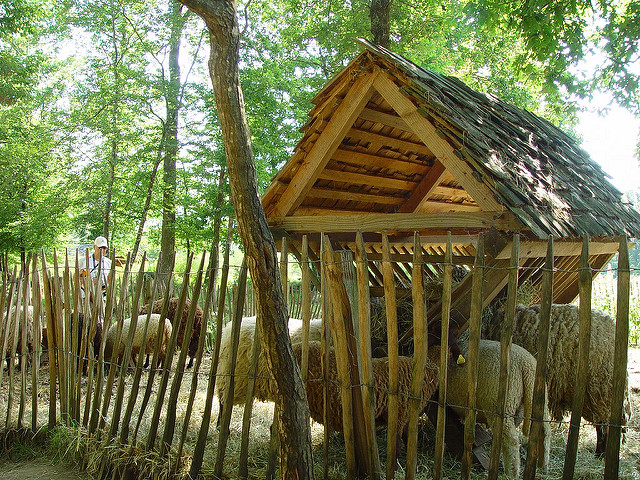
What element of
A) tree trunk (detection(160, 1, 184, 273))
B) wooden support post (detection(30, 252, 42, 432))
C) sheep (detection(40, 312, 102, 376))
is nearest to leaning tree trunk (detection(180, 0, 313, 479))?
sheep (detection(40, 312, 102, 376))

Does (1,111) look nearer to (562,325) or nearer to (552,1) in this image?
(552,1)

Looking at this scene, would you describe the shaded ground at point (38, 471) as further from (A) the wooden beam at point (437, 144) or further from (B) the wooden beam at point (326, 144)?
(A) the wooden beam at point (437, 144)

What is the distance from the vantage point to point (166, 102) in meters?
17.4

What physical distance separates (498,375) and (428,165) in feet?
9.74

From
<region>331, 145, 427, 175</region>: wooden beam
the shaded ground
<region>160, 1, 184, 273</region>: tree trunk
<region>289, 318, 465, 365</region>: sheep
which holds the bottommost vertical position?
the shaded ground

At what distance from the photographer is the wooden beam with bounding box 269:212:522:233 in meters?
4.13

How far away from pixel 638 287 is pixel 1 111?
20107 mm

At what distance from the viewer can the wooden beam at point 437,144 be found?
4.19 meters

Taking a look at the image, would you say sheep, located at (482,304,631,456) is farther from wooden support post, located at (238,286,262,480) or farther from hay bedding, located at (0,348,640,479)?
wooden support post, located at (238,286,262,480)

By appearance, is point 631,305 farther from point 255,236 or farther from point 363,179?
point 255,236

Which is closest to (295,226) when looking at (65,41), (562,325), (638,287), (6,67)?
(562,325)

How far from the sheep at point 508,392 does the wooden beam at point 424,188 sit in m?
2.44

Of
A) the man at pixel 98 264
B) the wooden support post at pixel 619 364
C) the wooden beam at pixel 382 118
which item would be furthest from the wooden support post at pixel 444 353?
the man at pixel 98 264

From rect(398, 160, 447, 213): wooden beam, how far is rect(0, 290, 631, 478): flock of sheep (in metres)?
1.76
